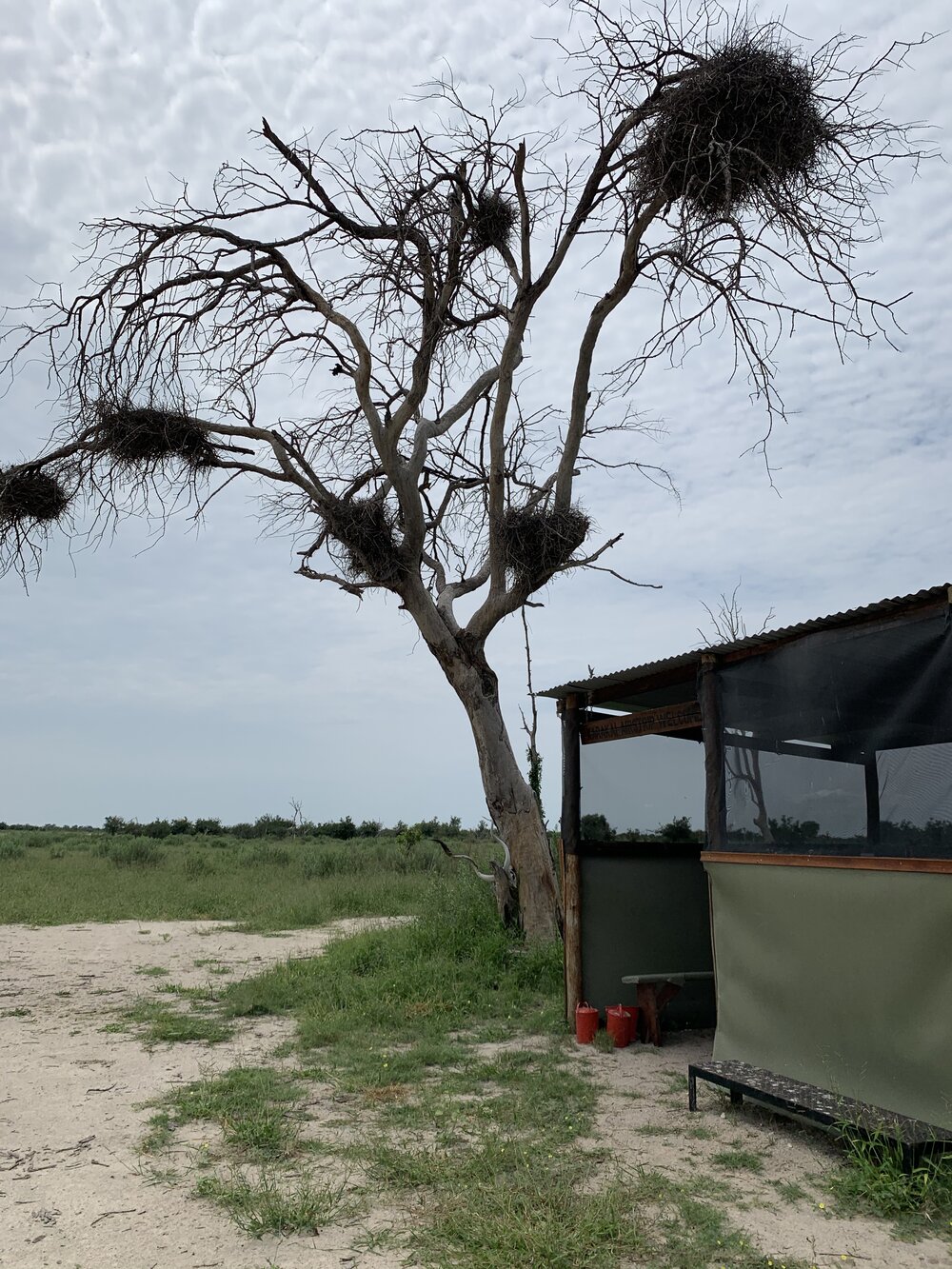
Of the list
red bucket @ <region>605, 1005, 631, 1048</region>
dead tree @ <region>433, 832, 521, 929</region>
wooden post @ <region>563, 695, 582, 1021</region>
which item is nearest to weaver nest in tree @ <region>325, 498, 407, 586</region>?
dead tree @ <region>433, 832, 521, 929</region>

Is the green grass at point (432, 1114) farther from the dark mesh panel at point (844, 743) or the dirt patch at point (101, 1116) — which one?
the dark mesh panel at point (844, 743)

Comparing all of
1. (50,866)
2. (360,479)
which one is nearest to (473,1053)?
(360,479)

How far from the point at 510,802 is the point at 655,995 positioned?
135 inches

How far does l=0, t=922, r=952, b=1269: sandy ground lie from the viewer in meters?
3.81

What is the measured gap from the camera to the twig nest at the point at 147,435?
986 centimetres

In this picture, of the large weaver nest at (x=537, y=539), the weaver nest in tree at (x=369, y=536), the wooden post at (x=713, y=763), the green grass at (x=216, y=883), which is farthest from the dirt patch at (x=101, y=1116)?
the large weaver nest at (x=537, y=539)

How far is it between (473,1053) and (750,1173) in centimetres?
270

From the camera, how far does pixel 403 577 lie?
10.9 metres

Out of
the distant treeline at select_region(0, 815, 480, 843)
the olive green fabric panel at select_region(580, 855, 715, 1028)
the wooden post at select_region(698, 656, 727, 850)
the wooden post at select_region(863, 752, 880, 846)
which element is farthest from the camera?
the distant treeline at select_region(0, 815, 480, 843)

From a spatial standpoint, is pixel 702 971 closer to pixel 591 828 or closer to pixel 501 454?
pixel 591 828

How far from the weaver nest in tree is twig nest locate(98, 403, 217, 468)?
1.62m

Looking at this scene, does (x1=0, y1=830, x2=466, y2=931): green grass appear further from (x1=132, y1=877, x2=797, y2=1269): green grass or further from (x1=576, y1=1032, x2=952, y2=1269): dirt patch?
(x1=576, y1=1032, x2=952, y2=1269): dirt patch

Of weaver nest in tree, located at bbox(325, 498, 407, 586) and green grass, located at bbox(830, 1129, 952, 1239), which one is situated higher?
weaver nest in tree, located at bbox(325, 498, 407, 586)

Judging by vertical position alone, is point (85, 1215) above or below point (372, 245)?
below
